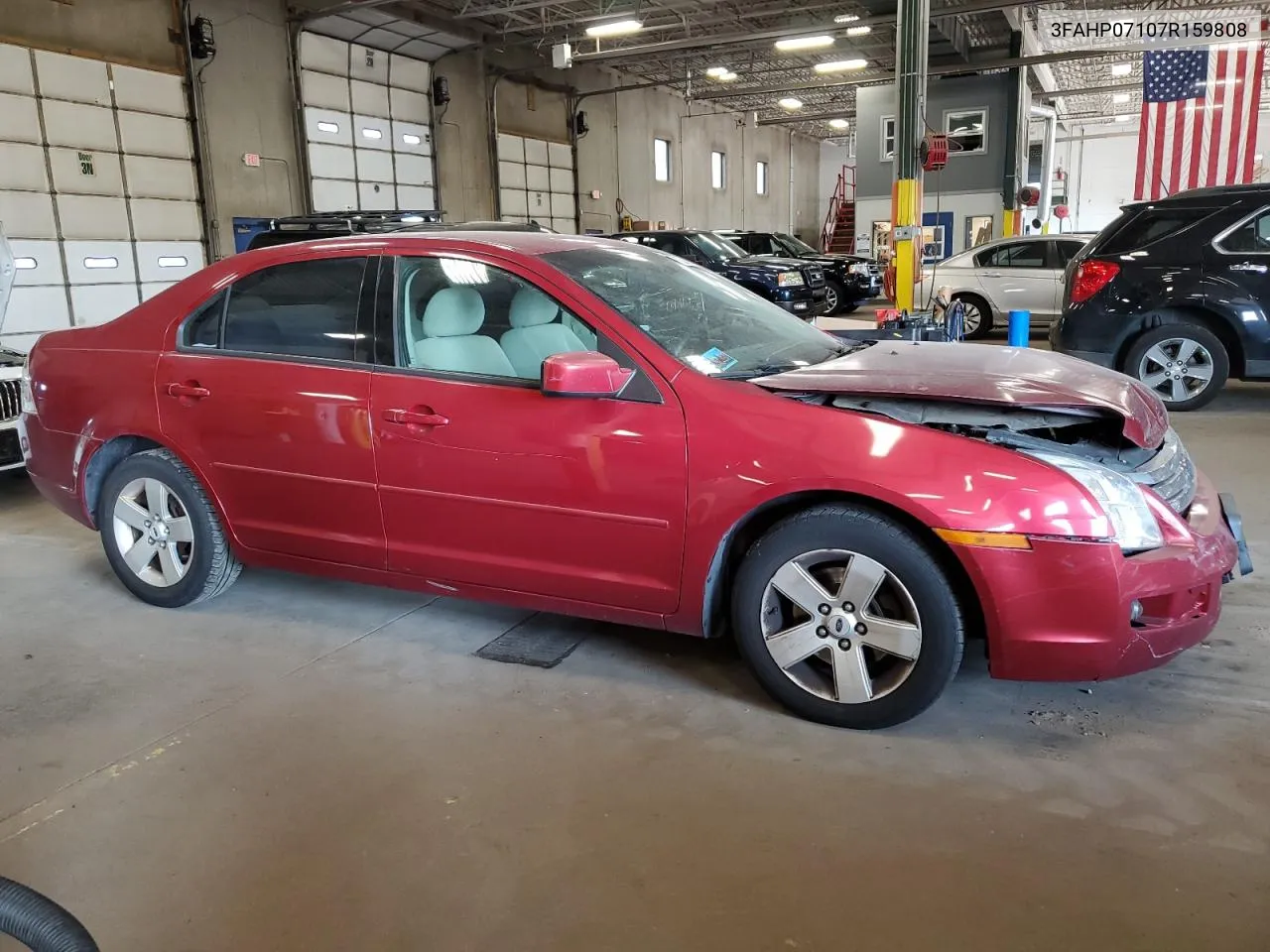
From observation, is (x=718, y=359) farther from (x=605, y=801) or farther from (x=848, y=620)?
(x=605, y=801)

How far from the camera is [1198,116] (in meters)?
15.2

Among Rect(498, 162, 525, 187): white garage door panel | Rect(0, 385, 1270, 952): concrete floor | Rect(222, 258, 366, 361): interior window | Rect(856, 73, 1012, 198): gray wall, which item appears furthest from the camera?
Rect(856, 73, 1012, 198): gray wall

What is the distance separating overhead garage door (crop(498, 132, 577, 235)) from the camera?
18656mm

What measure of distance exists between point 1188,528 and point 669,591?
1.45 meters

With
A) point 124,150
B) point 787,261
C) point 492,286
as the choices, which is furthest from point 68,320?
point 492,286

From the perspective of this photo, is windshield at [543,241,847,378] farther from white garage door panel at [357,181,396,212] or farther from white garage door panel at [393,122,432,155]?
white garage door panel at [393,122,432,155]

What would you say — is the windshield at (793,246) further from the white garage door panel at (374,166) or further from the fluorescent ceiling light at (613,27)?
the white garage door panel at (374,166)

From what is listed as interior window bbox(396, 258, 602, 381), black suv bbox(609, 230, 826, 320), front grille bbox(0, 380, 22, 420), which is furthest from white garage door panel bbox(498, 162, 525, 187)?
interior window bbox(396, 258, 602, 381)

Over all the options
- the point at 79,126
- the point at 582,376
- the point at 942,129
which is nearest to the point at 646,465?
the point at 582,376

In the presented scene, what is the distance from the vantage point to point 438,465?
10.3 ft

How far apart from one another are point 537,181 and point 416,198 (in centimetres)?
373

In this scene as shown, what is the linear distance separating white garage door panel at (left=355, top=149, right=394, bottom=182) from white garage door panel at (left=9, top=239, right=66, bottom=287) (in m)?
5.21

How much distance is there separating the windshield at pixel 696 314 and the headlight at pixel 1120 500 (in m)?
0.93

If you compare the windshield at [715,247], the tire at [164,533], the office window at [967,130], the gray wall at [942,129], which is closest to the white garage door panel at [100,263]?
the windshield at [715,247]
